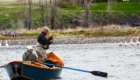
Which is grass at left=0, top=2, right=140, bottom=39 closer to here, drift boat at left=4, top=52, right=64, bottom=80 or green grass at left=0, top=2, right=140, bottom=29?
green grass at left=0, top=2, right=140, bottom=29

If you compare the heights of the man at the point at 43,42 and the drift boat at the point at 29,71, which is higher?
the man at the point at 43,42

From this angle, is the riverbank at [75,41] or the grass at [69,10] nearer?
the riverbank at [75,41]

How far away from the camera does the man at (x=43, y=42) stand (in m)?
28.9

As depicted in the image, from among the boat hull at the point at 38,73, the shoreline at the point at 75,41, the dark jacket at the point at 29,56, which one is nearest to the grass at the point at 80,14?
the shoreline at the point at 75,41

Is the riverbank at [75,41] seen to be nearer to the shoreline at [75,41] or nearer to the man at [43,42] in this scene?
the shoreline at [75,41]

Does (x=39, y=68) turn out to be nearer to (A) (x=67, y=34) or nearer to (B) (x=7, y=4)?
(A) (x=67, y=34)

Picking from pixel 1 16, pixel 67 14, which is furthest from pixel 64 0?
pixel 1 16

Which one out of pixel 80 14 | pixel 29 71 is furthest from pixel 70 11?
pixel 29 71

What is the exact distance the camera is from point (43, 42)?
29.2m

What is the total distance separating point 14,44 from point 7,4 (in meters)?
42.5

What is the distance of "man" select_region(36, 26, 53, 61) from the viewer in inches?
1139

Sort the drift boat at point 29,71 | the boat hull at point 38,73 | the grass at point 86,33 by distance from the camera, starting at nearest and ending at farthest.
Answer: the drift boat at point 29,71
the boat hull at point 38,73
the grass at point 86,33

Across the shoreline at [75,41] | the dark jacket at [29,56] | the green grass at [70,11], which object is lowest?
the green grass at [70,11]

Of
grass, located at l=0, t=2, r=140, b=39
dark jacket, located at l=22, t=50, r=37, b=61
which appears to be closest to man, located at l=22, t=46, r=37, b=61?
dark jacket, located at l=22, t=50, r=37, b=61
